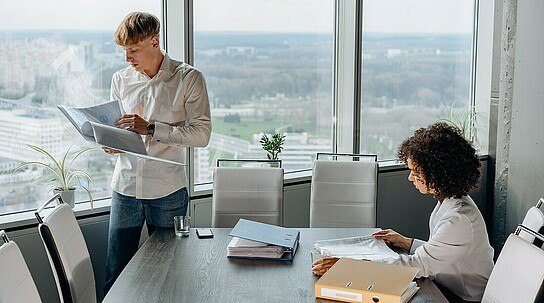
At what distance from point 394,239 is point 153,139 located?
1.18 meters

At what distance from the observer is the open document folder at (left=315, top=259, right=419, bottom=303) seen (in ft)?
7.52

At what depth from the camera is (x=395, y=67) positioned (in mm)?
5336

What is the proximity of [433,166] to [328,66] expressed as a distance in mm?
2418

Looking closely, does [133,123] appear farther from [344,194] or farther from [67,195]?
[344,194]

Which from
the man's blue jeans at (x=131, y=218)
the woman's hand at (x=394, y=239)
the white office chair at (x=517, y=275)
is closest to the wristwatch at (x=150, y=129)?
the man's blue jeans at (x=131, y=218)

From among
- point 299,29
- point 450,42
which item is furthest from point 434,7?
point 299,29

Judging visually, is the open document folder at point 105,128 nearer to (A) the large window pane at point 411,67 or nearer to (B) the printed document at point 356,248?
(B) the printed document at point 356,248

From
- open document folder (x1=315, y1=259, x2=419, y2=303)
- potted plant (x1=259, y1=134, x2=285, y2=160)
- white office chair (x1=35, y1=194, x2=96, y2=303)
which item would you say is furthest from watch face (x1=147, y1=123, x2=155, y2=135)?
potted plant (x1=259, y1=134, x2=285, y2=160)

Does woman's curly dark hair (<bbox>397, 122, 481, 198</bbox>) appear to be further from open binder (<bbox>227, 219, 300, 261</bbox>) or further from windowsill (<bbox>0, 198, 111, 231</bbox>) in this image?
windowsill (<bbox>0, 198, 111, 231</bbox>)

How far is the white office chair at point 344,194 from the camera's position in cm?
387

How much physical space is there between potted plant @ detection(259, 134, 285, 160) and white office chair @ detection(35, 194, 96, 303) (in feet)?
6.18

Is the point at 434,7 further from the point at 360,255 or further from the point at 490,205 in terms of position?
the point at 360,255

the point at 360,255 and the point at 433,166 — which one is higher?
the point at 433,166

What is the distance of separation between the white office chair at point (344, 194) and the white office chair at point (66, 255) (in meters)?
1.36
